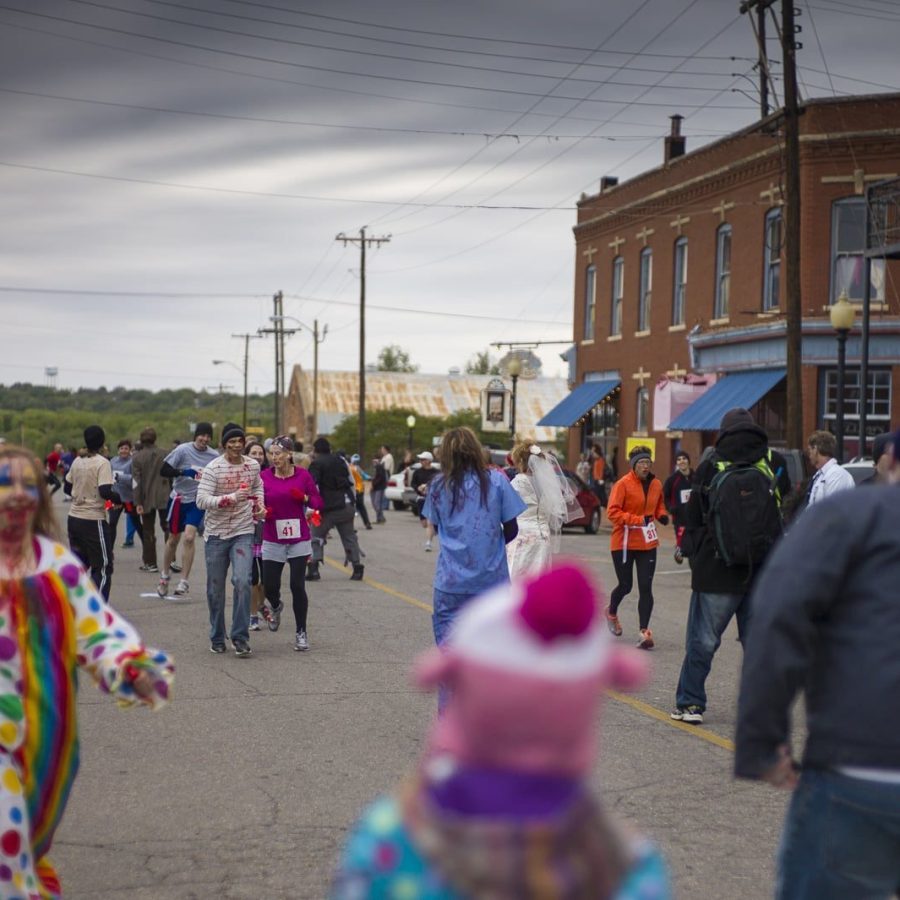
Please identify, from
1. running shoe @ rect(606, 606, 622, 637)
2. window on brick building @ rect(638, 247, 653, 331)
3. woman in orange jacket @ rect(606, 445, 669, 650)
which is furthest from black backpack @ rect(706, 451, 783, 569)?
window on brick building @ rect(638, 247, 653, 331)

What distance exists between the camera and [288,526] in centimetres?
1156

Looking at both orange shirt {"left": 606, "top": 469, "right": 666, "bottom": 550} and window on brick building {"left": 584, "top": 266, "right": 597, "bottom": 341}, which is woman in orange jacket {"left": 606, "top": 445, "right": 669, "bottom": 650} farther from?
window on brick building {"left": 584, "top": 266, "right": 597, "bottom": 341}

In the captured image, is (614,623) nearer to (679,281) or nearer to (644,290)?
(679,281)

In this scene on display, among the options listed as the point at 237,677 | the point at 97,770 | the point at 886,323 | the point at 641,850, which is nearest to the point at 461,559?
the point at 97,770

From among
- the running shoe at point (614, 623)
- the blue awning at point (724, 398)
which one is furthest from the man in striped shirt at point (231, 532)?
the blue awning at point (724, 398)

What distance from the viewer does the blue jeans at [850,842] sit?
3.09 m

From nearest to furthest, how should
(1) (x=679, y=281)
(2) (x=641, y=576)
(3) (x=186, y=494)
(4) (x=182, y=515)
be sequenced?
1. (2) (x=641, y=576)
2. (3) (x=186, y=494)
3. (4) (x=182, y=515)
4. (1) (x=679, y=281)

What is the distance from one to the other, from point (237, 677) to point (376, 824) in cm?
834

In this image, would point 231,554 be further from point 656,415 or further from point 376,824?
point 656,415

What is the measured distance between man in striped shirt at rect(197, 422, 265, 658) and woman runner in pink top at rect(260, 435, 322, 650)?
0.15 m

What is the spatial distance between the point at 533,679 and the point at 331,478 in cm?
1449

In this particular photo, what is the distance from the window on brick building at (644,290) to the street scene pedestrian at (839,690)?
3376 centimetres

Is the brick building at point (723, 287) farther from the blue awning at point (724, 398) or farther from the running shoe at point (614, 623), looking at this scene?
the running shoe at point (614, 623)

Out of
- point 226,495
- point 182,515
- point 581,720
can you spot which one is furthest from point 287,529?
point 581,720
